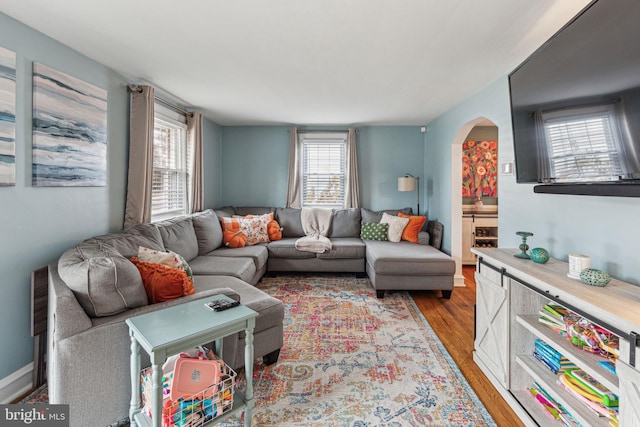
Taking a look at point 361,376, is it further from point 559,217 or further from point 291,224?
point 291,224

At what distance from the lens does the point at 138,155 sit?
2.81 m

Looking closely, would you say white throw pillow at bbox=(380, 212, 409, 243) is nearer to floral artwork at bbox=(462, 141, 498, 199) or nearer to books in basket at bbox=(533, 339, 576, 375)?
floral artwork at bbox=(462, 141, 498, 199)

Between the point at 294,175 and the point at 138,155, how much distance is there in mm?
2550

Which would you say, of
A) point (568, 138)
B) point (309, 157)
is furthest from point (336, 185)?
point (568, 138)

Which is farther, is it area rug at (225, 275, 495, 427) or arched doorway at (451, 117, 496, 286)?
→ arched doorway at (451, 117, 496, 286)

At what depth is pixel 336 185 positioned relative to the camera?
5.19 metres

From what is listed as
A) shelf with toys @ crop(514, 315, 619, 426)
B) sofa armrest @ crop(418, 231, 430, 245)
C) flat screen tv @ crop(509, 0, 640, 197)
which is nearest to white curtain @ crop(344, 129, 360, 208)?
sofa armrest @ crop(418, 231, 430, 245)

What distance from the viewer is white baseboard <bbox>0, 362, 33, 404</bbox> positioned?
5.89 ft

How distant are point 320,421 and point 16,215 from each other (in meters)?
2.24

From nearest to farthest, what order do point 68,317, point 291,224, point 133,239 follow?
1. point 68,317
2. point 133,239
3. point 291,224

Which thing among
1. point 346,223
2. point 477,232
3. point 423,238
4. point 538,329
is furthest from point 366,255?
point 538,329

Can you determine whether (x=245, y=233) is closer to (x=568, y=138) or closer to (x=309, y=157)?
(x=309, y=157)

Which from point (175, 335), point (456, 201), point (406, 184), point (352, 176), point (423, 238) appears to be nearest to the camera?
point (175, 335)

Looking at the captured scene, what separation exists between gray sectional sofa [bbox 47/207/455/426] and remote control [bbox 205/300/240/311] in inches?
6.4
